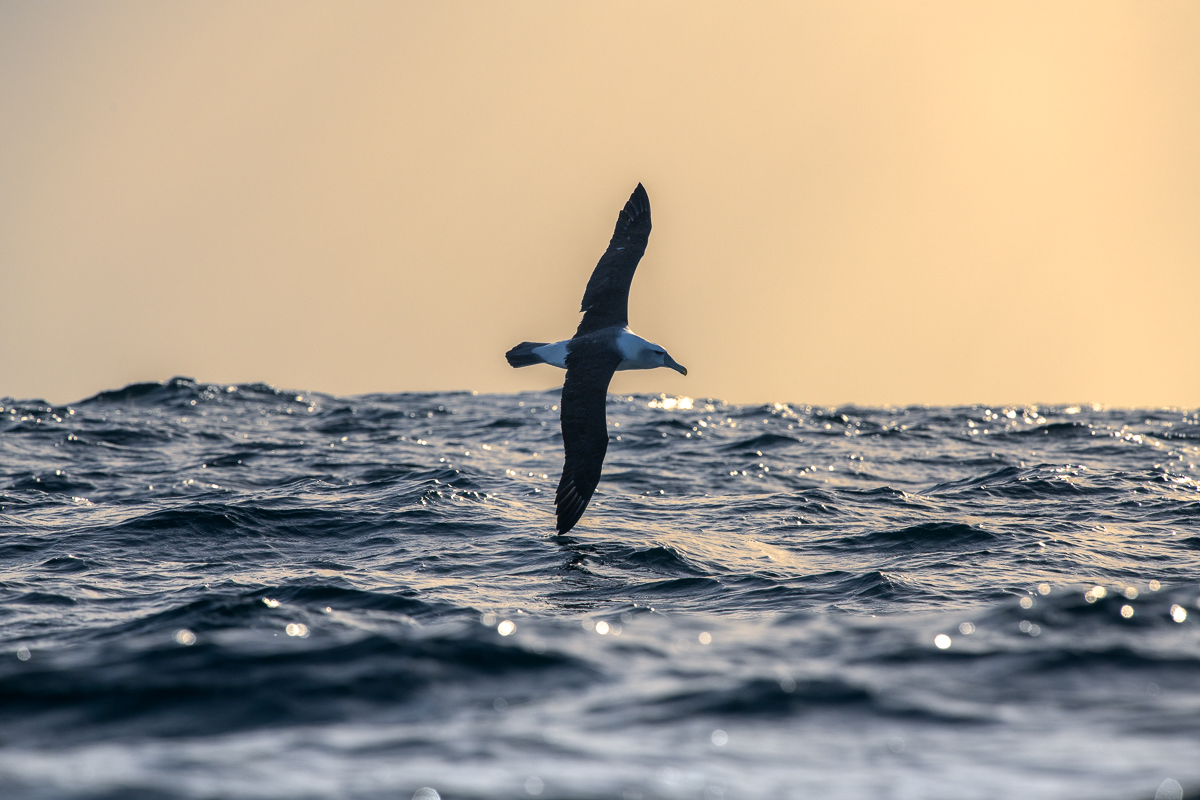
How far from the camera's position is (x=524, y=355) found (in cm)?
1493

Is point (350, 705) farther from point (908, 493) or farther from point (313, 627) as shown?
point (908, 493)

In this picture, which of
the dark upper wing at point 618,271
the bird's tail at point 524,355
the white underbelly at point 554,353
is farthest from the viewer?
the dark upper wing at point 618,271

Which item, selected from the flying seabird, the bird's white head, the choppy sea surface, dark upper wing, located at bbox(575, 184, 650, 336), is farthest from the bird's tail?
the choppy sea surface

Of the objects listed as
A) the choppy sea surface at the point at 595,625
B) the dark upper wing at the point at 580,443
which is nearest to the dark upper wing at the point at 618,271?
the dark upper wing at the point at 580,443

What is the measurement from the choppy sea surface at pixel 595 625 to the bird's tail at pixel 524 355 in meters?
2.20

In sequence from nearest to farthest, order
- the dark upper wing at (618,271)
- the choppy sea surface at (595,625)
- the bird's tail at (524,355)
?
the choppy sea surface at (595,625) < the bird's tail at (524,355) < the dark upper wing at (618,271)

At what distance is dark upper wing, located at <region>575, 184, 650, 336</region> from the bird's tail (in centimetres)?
75

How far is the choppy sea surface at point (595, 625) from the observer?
5930 millimetres

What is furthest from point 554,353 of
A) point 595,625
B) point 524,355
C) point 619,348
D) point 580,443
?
point 595,625

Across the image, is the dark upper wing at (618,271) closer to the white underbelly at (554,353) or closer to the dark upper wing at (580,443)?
the white underbelly at (554,353)

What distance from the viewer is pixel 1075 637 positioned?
26.5ft

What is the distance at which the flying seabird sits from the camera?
1323 centimetres

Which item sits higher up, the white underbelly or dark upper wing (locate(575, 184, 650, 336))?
dark upper wing (locate(575, 184, 650, 336))

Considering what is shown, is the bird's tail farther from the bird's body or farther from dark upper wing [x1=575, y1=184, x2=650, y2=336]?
dark upper wing [x1=575, y1=184, x2=650, y2=336]
